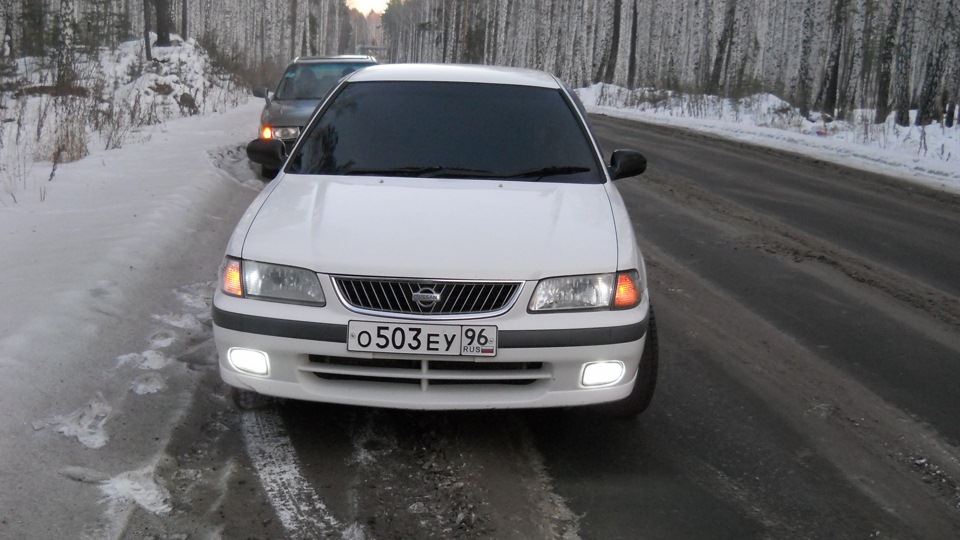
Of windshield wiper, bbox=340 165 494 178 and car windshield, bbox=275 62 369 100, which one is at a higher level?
car windshield, bbox=275 62 369 100

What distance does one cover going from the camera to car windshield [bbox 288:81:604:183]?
4633 mm

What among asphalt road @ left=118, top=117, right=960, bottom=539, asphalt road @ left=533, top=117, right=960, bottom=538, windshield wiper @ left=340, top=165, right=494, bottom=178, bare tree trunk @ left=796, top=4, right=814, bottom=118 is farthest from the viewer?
bare tree trunk @ left=796, top=4, right=814, bottom=118

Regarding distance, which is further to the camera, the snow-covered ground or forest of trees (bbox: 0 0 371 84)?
forest of trees (bbox: 0 0 371 84)

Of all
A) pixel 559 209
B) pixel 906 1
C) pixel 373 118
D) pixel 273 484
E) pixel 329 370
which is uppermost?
pixel 906 1

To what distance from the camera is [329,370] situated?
11.7ft

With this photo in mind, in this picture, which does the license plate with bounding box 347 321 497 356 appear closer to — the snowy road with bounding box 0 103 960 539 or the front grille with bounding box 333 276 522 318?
the front grille with bounding box 333 276 522 318

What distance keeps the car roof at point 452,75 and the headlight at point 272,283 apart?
197cm

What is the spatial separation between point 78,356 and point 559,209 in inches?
95.4

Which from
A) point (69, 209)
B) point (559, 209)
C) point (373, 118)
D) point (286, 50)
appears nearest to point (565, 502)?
point (559, 209)

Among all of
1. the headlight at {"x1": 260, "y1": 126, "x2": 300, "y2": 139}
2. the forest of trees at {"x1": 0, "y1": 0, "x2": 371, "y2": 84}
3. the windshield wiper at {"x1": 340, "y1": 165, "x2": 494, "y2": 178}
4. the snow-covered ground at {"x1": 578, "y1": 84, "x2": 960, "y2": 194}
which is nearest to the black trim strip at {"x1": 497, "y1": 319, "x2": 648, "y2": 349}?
the windshield wiper at {"x1": 340, "y1": 165, "x2": 494, "y2": 178}

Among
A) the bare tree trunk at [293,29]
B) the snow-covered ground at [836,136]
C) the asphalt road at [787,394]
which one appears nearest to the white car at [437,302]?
the asphalt road at [787,394]

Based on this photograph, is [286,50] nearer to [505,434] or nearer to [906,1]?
[906,1]

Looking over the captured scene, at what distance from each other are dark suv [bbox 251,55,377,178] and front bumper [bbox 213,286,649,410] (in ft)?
25.0

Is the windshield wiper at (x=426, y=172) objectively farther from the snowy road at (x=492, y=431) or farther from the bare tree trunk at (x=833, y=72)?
the bare tree trunk at (x=833, y=72)
